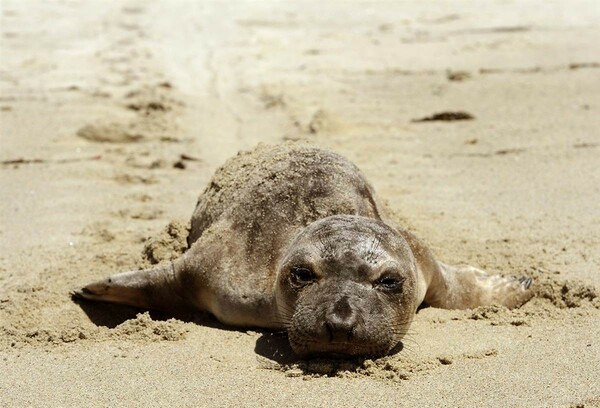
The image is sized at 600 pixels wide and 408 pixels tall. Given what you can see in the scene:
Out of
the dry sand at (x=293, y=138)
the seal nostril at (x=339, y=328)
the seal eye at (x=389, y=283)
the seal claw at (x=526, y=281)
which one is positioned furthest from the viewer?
the seal claw at (x=526, y=281)

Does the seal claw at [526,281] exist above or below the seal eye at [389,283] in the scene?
below

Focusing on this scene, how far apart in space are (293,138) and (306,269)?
460cm

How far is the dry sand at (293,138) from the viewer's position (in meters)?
4.19

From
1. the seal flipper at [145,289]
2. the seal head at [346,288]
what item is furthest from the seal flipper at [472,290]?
the seal flipper at [145,289]

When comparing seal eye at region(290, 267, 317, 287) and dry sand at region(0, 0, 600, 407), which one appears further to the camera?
seal eye at region(290, 267, 317, 287)

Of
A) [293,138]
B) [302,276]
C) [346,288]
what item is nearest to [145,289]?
[302,276]

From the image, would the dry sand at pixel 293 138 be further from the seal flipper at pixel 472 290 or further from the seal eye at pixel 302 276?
the seal eye at pixel 302 276

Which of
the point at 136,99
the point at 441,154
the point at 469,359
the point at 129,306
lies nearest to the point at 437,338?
the point at 469,359

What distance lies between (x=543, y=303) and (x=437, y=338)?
817 mm

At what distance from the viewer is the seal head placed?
4137mm

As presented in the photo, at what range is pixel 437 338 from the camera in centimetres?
462

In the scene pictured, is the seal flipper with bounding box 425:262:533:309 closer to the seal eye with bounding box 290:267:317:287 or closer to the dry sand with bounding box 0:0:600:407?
the dry sand with bounding box 0:0:600:407

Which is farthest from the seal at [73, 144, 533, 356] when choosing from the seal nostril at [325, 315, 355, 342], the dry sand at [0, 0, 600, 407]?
the dry sand at [0, 0, 600, 407]

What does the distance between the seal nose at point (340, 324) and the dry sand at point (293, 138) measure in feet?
0.52
